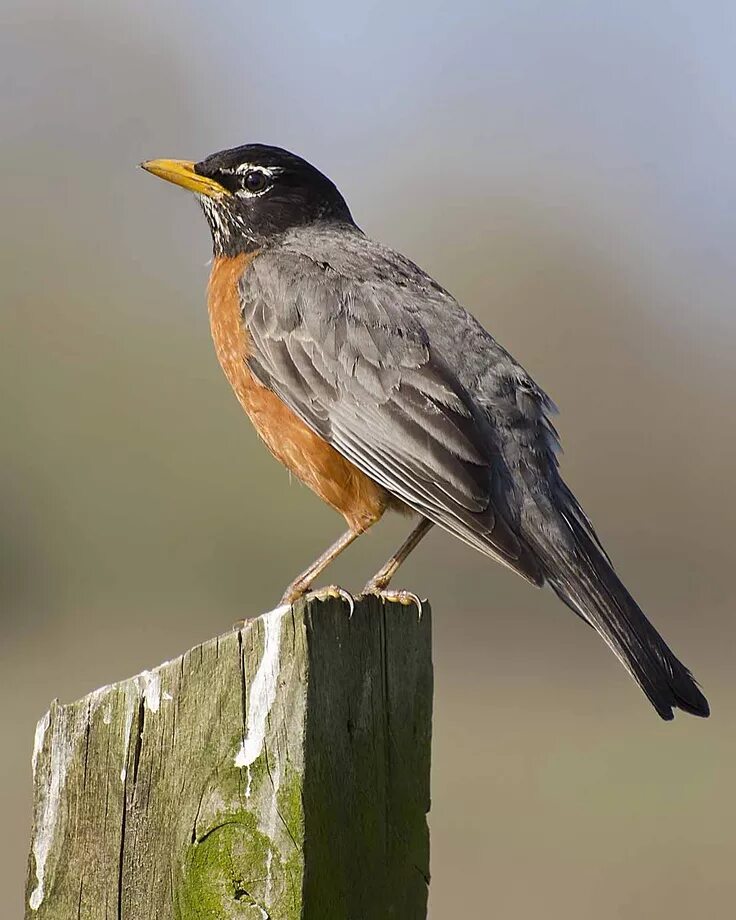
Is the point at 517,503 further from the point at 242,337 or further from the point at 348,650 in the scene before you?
the point at 348,650

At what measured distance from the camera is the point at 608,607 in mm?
5254

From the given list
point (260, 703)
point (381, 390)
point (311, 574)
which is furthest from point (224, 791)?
point (381, 390)

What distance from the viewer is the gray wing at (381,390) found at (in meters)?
5.57

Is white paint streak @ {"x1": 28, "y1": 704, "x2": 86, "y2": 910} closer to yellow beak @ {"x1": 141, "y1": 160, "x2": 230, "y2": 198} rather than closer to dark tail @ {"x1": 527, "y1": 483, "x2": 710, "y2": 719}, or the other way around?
dark tail @ {"x1": 527, "y1": 483, "x2": 710, "y2": 719}

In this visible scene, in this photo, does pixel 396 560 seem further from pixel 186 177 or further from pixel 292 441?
pixel 186 177

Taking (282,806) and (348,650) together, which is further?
(348,650)

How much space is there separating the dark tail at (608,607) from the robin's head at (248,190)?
218cm

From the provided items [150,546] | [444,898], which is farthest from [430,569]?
[444,898]

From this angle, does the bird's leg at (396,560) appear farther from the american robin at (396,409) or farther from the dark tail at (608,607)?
the dark tail at (608,607)

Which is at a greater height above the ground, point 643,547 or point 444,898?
point 643,547

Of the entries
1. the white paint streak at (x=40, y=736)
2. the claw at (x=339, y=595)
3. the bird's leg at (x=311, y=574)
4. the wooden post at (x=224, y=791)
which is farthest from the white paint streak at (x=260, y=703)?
the bird's leg at (x=311, y=574)

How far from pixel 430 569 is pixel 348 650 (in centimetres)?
1401

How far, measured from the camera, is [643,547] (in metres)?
17.5

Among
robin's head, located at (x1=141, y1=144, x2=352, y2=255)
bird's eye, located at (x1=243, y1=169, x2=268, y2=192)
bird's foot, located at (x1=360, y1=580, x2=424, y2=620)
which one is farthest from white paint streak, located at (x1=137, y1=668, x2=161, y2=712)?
bird's eye, located at (x1=243, y1=169, x2=268, y2=192)
